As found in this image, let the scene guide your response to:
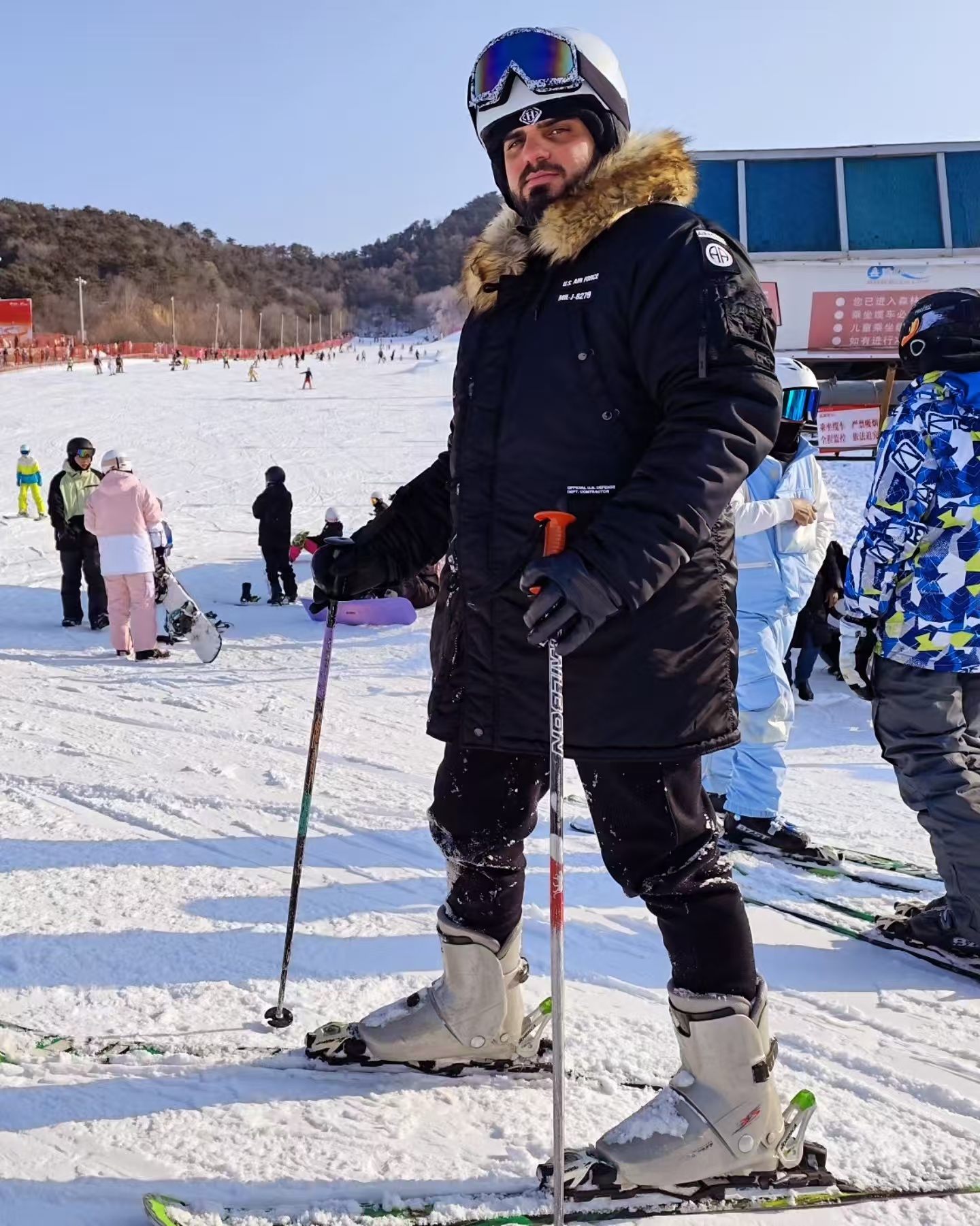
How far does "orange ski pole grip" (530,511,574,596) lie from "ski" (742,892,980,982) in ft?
6.63

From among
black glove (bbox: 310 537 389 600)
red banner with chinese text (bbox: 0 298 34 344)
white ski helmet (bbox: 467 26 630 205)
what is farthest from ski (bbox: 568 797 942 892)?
red banner with chinese text (bbox: 0 298 34 344)

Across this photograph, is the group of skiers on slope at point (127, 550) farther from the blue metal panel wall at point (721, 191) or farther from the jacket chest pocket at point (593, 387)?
the blue metal panel wall at point (721, 191)

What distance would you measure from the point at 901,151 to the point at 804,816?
52.8ft

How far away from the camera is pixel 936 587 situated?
114 inches

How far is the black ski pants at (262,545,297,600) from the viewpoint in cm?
1014

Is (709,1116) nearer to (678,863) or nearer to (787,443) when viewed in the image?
(678,863)

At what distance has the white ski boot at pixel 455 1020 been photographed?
2.17 meters

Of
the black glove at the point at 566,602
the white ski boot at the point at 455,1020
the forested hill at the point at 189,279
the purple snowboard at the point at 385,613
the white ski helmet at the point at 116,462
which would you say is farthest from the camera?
the forested hill at the point at 189,279

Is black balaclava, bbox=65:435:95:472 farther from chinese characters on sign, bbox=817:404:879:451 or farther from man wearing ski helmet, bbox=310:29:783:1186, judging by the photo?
chinese characters on sign, bbox=817:404:879:451

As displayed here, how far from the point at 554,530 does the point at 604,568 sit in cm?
13

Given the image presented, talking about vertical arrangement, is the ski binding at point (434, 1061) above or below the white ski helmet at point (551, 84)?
below

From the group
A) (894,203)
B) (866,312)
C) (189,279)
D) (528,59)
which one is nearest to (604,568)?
(528,59)

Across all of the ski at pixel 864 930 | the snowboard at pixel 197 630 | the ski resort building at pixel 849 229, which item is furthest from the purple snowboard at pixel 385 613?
the ski resort building at pixel 849 229

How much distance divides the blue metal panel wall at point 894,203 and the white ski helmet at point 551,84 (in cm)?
1707
